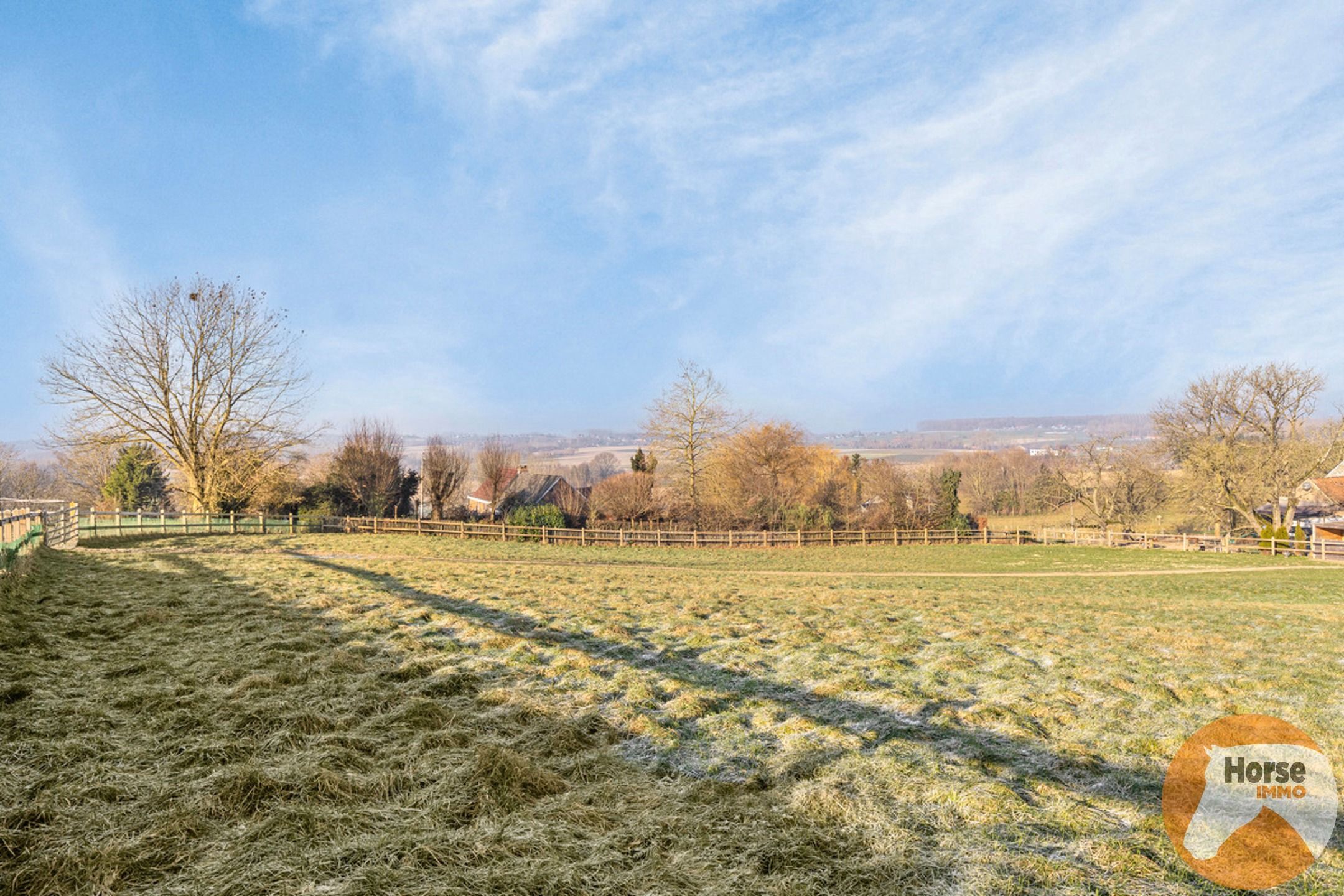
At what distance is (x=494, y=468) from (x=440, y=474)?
3580 mm

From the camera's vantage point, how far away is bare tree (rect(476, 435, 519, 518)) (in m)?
38.8

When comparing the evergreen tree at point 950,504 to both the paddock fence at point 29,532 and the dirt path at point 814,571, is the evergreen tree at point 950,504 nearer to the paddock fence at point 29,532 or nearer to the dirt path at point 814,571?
the dirt path at point 814,571

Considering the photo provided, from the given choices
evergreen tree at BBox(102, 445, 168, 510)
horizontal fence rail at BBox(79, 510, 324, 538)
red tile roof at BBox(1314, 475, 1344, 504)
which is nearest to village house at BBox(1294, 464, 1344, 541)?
red tile roof at BBox(1314, 475, 1344, 504)

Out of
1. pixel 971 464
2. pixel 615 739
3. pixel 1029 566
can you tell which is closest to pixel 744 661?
pixel 615 739

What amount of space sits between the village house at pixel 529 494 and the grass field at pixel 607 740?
27399 mm

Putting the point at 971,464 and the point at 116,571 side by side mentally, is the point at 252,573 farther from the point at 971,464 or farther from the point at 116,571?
the point at 971,464

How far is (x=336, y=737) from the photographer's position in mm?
4109

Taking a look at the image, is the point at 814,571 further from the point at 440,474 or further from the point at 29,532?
the point at 440,474

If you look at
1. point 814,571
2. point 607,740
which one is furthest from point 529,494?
point 607,740

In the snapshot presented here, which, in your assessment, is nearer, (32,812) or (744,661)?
(32,812)

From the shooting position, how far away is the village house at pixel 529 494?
3794 centimetres

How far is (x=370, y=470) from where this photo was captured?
3369 cm

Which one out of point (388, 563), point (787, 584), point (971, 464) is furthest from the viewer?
point (971, 464)

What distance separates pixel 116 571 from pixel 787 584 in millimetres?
13175
